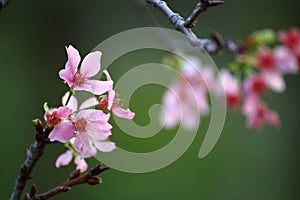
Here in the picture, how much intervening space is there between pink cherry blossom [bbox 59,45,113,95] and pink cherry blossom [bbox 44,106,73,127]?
29mm

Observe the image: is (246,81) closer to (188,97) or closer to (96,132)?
(188,97)

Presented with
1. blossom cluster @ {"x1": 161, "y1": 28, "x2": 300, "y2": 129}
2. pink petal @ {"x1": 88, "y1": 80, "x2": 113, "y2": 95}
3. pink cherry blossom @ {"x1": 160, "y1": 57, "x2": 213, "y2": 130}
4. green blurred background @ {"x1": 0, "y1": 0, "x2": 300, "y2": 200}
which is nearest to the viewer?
pink petal @ {"x1": 88, "y1": 80, "x2": 113, "y2": 95}

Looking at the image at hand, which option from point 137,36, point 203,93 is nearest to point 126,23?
point 137,36

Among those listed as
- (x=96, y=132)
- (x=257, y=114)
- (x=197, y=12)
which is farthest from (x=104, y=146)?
(x=257, y=114)

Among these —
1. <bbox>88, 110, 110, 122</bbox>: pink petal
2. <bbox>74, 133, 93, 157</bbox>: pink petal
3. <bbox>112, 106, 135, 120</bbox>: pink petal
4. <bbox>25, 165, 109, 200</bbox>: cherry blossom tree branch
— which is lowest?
<bbox>25, 165, 109, 200</bbox>: cherry blossom tree branch

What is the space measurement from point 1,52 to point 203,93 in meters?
1.53

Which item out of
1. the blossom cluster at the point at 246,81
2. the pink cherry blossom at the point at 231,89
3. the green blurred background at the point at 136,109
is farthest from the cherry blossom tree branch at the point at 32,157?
the green blurred background at the point at 136,109

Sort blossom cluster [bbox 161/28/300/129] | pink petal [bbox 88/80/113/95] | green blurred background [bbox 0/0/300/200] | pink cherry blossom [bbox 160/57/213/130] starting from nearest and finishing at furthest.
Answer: pink petal [bbox 88/80/113/95]
blossom cluster [bbox 161/28/300/129]
pink cherry blossom [bbox 160/57/213/130]
green blurred background [bbox 0/0/300/200]

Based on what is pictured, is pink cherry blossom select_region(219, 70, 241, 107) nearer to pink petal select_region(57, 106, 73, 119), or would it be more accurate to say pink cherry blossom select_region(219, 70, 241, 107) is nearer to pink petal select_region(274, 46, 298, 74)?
pink petal select_region(274, 46, 298, 74)

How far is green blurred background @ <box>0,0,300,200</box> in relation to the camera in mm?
2477

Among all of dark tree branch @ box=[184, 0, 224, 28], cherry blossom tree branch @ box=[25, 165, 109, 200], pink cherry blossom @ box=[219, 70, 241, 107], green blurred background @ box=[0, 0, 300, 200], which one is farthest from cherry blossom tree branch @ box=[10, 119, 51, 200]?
green blurred background @ box=[0, 0, 300, 200]

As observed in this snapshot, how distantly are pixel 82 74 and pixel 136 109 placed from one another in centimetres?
195

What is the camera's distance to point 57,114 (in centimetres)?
59

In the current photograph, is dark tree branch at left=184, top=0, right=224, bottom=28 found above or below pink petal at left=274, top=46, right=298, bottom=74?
above
